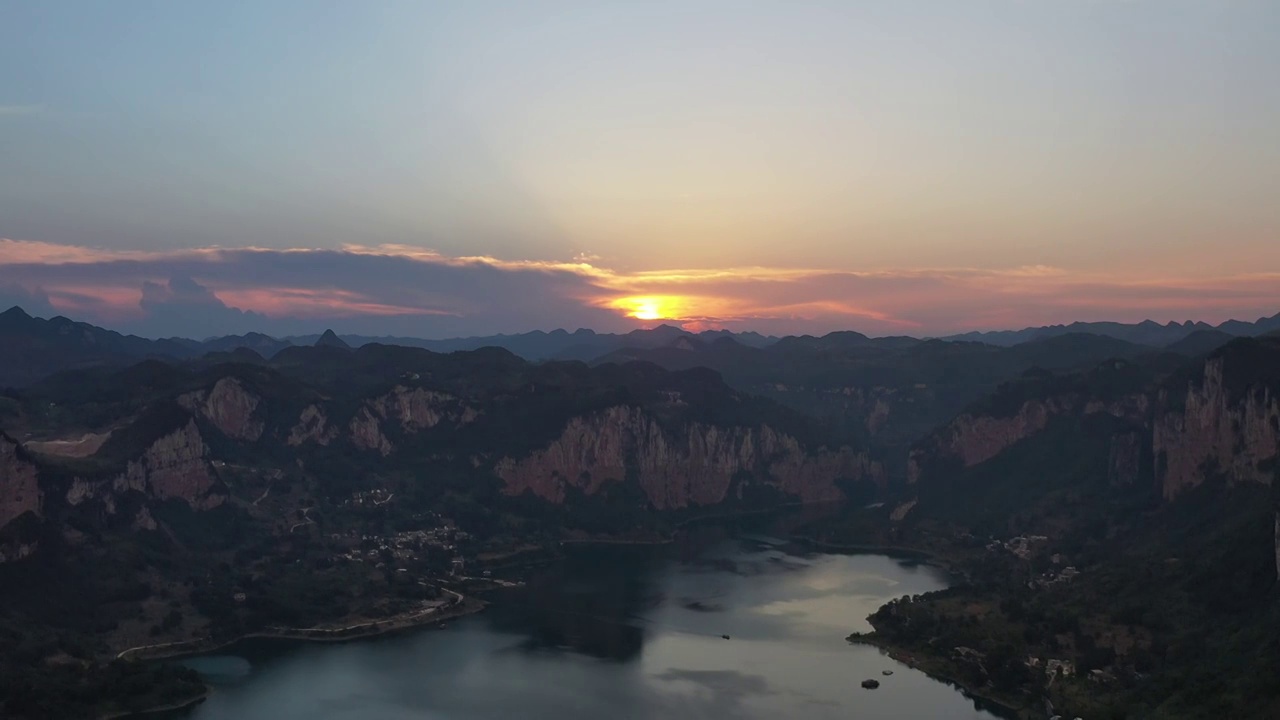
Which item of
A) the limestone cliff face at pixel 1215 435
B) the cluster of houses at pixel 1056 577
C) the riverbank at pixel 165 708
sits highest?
the limestone cliff face at pixel 1215 435

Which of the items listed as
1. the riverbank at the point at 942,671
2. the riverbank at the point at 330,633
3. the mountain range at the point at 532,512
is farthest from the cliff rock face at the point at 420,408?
the riverbank at the point at 942,671

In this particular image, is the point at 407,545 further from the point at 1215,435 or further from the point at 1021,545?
the point at 1215,435

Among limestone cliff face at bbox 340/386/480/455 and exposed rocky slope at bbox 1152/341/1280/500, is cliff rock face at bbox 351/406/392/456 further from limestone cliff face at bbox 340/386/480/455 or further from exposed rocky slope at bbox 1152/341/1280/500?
exposed rocky slope at bbox 1152/341/1280/500

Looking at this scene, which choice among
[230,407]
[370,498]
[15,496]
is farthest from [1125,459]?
[15,496]

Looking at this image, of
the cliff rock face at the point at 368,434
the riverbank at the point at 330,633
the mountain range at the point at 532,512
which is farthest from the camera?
the cliff rock face at the point at 368,434

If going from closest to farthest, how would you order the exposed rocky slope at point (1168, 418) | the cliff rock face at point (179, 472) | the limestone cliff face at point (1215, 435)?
1. the limestone cliff face at point (1215, 435)
2. the exposed rocky slope at point (1168, 418)
3. the cliff rock face at point (179, 472)

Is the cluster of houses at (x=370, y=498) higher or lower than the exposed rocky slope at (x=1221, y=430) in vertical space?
lower

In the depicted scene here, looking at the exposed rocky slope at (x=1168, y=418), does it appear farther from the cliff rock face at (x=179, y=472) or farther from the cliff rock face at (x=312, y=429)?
the cliff rock face at (x=179, y=472)
